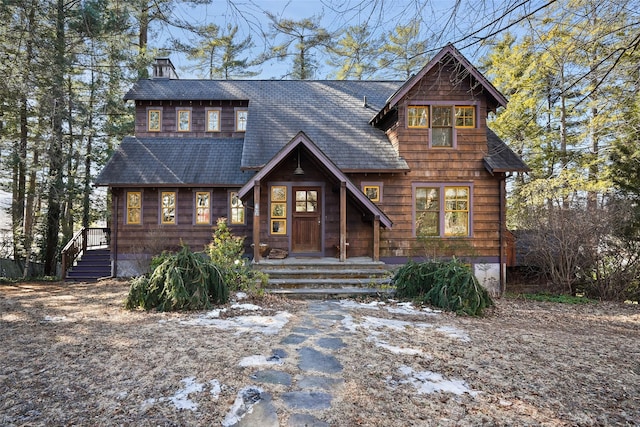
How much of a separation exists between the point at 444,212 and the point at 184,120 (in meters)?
10.7

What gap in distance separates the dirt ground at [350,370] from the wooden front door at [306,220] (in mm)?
4228

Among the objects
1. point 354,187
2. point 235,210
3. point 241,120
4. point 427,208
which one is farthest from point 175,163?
point 427,208

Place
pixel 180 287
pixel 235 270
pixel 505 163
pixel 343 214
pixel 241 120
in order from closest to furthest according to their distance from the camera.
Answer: pixel 180 287
pixel 235 270
pixel 343 214
pixel 505 163
pixel 241 120

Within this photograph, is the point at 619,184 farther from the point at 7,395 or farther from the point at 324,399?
the point at 7,395

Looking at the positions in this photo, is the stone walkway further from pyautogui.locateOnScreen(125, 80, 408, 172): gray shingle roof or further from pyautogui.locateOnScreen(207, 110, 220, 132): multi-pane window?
pyautogui.locateOnScreen(207, 110, 220, 132): multi-pane window

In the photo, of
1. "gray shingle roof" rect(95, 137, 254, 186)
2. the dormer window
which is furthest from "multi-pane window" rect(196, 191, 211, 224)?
the dormer window

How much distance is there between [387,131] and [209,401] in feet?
34.6

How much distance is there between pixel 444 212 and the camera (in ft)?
35.5

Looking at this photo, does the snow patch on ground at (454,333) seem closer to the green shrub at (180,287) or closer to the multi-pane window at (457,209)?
the green shrub at (180,287)

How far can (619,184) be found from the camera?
37.2 feet

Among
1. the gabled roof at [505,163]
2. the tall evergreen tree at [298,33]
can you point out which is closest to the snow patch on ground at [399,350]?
the tall evergreen tree at [298,33]

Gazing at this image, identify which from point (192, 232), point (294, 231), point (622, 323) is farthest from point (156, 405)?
point (192, 232)

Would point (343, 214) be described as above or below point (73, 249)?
above

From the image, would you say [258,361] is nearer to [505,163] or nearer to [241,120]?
[505,163]
